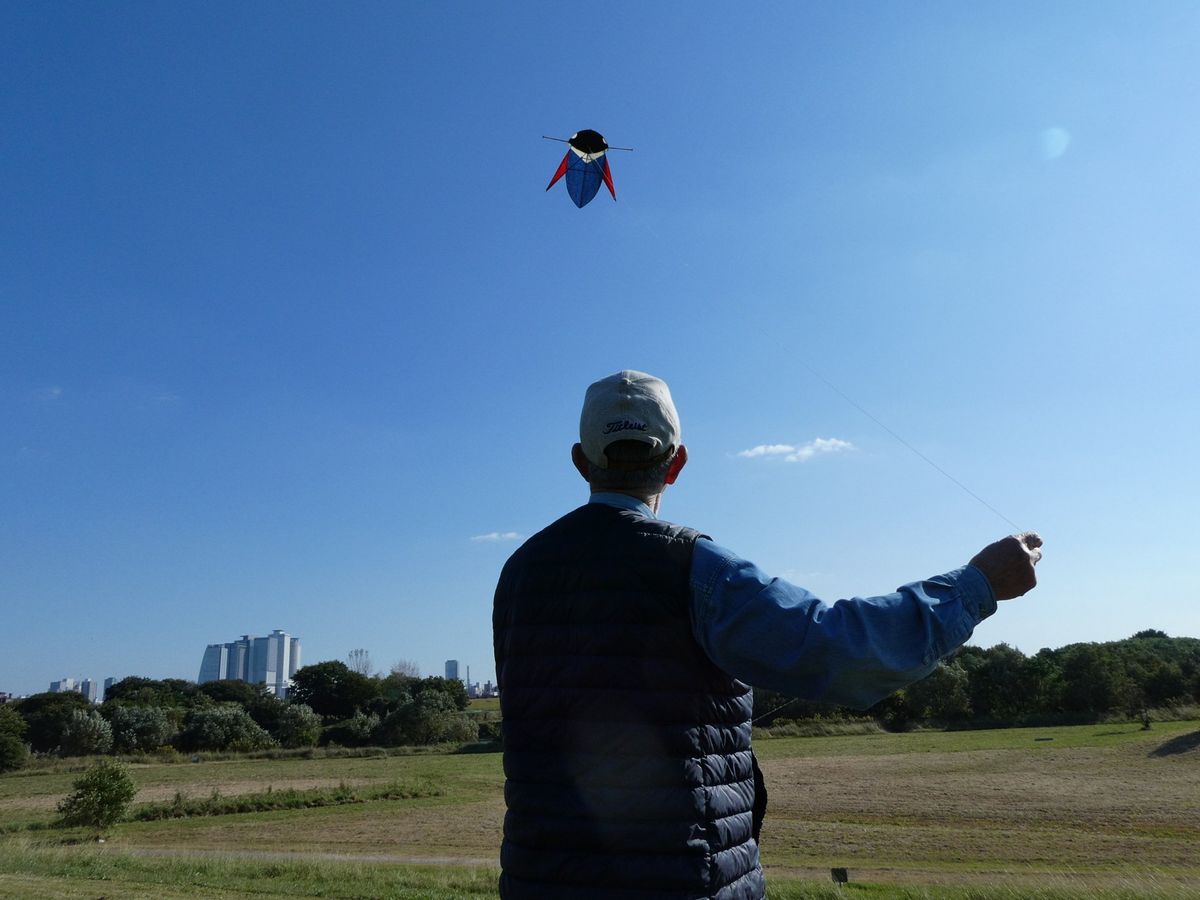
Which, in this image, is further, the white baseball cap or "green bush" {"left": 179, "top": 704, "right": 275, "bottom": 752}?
"green bush" {"left": 179, "top": 704, "right": 275, "bottom": 752}

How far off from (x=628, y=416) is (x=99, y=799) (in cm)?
3349

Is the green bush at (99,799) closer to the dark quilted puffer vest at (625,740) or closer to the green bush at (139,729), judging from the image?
the dark quilted puffer vest at (625,740)

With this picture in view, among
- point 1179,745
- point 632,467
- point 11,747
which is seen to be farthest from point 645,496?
point 11,747

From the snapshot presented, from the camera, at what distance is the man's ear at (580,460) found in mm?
2246

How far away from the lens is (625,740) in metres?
1.83

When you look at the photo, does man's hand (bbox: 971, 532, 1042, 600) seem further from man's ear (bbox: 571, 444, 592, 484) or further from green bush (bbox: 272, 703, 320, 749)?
green bush (bbox: 272, 703, 320, 749)

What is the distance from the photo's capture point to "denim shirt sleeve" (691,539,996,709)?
1661mm

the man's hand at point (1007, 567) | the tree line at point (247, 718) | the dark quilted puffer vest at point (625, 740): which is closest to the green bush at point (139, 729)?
the tree line at point (247, 718)

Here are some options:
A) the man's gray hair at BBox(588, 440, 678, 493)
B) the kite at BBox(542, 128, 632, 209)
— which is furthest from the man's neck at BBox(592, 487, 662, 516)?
the kite at BBox(542, 128, 632, 209)

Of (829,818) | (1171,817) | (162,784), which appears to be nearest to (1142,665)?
(1171,817)

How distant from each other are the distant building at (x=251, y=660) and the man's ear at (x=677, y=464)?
662 feet

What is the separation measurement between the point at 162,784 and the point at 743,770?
5221 cm

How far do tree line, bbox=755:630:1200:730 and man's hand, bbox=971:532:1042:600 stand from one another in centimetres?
6801

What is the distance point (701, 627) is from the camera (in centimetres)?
180
